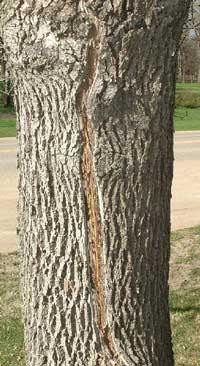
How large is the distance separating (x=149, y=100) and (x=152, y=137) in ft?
0.46

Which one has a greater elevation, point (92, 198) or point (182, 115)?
point (92, 198)

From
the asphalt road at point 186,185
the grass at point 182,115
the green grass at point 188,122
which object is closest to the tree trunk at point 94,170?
the asphalt road at point 186,185

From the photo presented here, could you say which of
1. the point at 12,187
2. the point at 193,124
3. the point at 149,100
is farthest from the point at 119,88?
the point at 193,124

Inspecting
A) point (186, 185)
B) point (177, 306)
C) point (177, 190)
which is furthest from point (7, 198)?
point (177, 306)

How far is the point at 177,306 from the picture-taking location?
20.5 ft

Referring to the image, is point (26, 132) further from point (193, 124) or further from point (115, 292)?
point (193, 124)

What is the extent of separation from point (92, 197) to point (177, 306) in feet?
12.5

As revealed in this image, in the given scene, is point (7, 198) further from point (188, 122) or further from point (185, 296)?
point (188, 122)

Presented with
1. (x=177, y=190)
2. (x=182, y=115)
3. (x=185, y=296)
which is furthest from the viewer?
(x=182, y=115)

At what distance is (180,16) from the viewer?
8.46ft

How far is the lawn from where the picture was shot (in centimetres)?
527

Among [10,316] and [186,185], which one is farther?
[186,185]

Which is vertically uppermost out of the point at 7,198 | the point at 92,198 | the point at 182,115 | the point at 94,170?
the point at 94,170

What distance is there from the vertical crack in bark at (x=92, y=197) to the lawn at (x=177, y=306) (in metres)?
2.47
